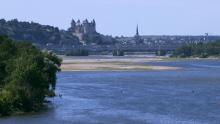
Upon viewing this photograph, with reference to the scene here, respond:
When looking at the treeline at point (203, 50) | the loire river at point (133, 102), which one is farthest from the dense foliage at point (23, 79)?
the treeline at point (203, 50)

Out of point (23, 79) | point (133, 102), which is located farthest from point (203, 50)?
point (23, 79)

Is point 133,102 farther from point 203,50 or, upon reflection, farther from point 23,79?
point 203,50

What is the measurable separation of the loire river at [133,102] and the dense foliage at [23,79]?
1.43 meters

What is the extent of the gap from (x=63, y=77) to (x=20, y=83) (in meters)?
46.7

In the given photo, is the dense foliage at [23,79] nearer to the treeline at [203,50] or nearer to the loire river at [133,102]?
the loire river at [133,102]

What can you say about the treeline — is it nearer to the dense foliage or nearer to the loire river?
the loire river

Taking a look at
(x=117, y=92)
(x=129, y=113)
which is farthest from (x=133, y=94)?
(x=129, y=113)

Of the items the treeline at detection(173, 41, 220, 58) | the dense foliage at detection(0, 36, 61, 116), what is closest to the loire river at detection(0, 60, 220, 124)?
the dense foliage at detection(0, 36, 61, 116)

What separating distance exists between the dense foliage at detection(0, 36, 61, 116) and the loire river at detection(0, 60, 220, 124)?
1.43 m

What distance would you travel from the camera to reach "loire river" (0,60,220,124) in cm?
5319

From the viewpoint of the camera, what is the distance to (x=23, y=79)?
5822 cm

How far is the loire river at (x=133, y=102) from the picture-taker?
53188 millimetres

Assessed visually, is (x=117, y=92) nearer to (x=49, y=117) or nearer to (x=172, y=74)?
(x=49, y=117)

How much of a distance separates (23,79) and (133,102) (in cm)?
1132
